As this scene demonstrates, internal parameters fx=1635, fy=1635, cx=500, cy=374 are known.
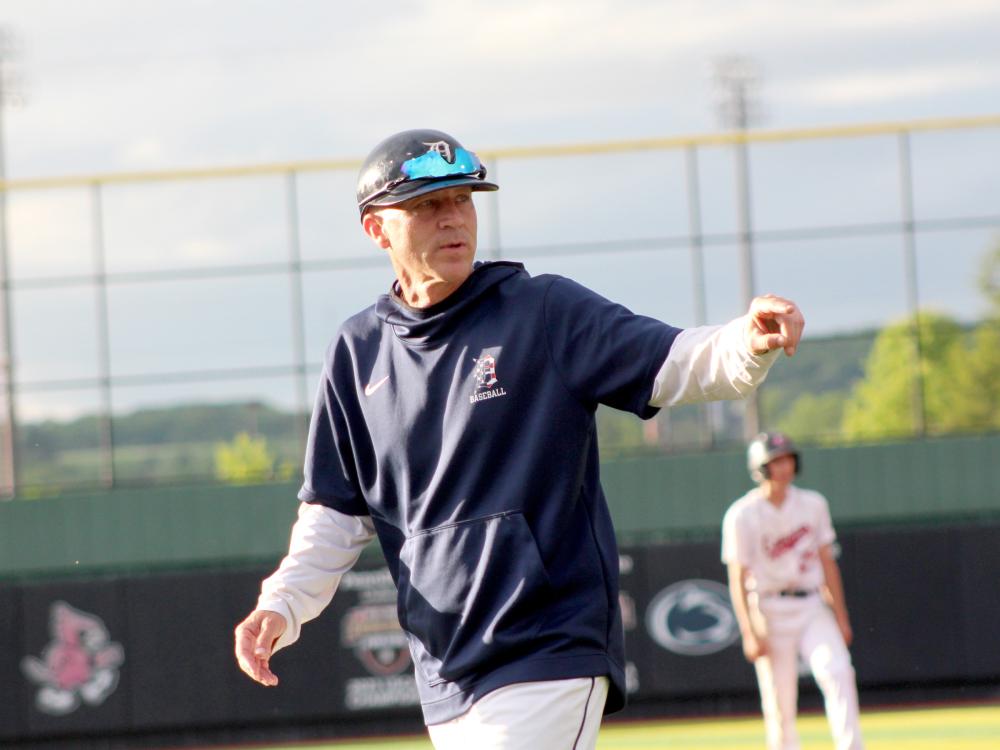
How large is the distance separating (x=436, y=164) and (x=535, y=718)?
1.38 meters

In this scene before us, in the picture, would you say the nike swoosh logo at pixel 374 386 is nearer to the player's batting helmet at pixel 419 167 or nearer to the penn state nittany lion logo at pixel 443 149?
the player's batting helmet at pixel 419 167

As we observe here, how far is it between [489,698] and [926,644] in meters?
13.1

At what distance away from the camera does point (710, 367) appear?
371cm

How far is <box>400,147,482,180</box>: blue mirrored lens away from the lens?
4.10 m

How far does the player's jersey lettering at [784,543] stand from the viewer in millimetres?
10711

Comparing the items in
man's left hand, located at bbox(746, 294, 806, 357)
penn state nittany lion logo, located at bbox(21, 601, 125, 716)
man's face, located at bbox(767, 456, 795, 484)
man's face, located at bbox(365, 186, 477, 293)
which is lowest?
penn state nittany lion logo, located at bbox(21, 601, 125, 716)

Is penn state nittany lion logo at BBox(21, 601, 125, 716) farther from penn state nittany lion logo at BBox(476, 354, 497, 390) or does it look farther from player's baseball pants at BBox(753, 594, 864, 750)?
penn state nittany lion logo at BBox(476, 354, 497, 390)

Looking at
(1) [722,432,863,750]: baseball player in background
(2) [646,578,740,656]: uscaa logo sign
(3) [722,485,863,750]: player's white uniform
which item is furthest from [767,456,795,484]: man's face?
(2) [646,578,740,656]: uscaa logo sign

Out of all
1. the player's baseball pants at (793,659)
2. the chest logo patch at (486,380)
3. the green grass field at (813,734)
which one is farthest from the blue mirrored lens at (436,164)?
the green grass field at (813,734)

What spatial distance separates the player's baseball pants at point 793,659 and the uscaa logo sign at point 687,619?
5.41 metres

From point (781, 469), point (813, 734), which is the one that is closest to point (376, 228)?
point (781, 469)

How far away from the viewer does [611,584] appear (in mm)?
4035

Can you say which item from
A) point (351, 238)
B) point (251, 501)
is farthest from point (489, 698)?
point (351, 238)

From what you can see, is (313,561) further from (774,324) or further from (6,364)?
(6,364)
